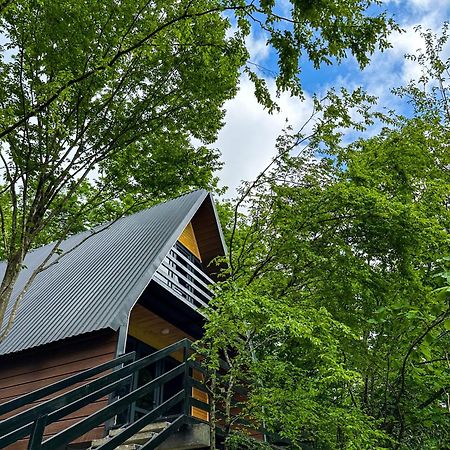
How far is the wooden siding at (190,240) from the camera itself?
38.0 ft

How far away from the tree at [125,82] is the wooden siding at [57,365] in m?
1.12

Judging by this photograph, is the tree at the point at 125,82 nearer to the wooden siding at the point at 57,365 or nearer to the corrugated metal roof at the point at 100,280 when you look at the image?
the corrugated metal roof at the point at 100,280

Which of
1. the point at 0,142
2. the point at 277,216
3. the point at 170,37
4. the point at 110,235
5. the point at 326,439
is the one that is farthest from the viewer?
the point at 110,235

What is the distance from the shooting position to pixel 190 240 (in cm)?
1196

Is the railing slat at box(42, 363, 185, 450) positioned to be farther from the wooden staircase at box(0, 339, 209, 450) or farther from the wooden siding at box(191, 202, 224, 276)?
the wooden siding at box(191, 202, 224, 276)

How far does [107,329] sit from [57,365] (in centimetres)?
159

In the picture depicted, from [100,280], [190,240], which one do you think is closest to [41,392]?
[100,280]

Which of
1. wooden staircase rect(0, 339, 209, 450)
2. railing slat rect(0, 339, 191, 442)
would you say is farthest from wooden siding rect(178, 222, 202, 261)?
railing slat rect(0, 339, 191, 442)

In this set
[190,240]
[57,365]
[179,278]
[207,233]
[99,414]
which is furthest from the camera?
[207,233]

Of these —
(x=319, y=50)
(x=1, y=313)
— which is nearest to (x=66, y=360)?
(x=1, y=313)

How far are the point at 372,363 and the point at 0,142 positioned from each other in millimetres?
8018

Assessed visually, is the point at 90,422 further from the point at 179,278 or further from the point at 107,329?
the point at 179,278

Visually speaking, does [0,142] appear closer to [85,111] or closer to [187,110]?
[85,111]

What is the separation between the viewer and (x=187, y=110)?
27.1 feet
